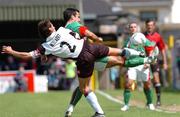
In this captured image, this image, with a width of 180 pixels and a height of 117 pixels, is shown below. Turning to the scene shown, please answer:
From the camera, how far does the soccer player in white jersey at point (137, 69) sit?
15750mm

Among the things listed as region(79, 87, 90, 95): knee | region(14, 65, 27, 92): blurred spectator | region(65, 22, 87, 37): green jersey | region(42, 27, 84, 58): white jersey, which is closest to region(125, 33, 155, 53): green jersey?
region(65, 22, 87, 37): green jersey

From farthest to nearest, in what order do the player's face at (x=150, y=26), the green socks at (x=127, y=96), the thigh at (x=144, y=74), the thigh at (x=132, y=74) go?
1. the player's face at (x=150, y=26)
2. the thigh at (x=144, y=74)
3. the thigh at (x=132, y=74)
4. the green socks at (x=127, y=96)

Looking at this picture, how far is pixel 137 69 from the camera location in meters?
16.5

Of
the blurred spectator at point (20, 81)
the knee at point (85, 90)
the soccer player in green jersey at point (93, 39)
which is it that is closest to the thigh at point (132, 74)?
the soccer player in green jersey at point (93, 39)

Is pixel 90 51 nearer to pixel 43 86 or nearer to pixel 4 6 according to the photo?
pixel 43 86

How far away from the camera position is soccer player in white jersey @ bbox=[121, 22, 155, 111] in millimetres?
15750

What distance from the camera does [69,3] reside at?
114 feet

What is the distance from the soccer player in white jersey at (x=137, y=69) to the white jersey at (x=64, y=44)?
10.1ft

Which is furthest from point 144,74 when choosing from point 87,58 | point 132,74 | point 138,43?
point 87,58

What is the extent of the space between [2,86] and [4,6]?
5.12 metres

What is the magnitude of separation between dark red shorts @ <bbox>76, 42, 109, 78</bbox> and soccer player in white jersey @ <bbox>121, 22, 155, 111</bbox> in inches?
112

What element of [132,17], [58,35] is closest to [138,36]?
[58,35]

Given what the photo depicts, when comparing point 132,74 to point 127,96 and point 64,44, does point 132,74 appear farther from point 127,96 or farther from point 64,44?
point 64,44

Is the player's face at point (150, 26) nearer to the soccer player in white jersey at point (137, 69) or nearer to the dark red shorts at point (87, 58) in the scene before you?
the soccer player in white jersey at point (137, 69)
